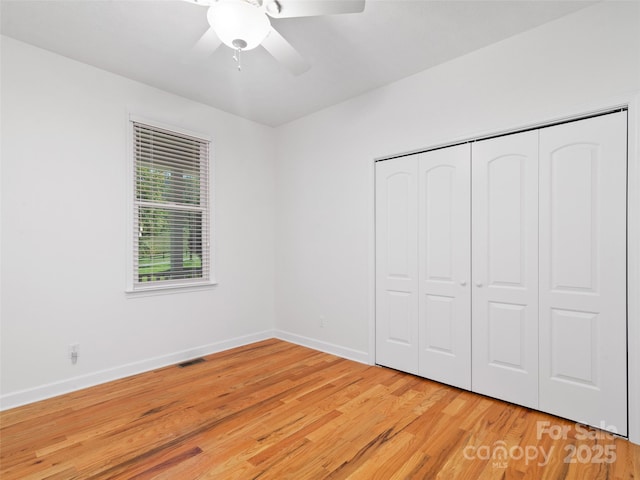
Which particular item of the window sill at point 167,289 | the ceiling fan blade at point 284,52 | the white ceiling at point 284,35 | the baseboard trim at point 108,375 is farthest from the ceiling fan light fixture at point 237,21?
the baseboard trim at point 108,375

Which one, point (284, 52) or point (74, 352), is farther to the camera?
point (74, 352)

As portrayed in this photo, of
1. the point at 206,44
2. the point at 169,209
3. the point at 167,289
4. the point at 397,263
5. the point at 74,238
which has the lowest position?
the point at 167,289

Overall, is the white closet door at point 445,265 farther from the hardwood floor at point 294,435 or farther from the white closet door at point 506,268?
the hardwood floor at point 294,435

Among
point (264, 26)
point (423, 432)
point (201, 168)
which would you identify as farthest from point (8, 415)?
point (264, 26)

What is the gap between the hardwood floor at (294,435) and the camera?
Result: 6.04 ft

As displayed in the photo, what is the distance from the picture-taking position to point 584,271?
229 cm

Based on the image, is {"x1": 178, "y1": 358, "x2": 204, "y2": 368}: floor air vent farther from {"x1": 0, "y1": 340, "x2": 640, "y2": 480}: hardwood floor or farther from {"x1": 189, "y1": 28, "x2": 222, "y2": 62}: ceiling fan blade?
{"x1": 189, "y1": 28, "x2": 222, "y2": 62}: ceiling fan blade

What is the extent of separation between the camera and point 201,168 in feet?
12.5

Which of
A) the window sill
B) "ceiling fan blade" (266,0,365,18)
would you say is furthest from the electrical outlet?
A: "ceiling fan blade" (266,0,365,18)

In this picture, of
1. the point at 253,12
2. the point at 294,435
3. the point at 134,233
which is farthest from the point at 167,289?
the point at 253,12

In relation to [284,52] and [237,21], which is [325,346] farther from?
[237,21]

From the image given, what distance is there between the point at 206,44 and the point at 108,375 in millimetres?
2908

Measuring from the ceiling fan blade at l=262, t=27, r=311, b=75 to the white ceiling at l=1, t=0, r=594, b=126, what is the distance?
1.29 feet

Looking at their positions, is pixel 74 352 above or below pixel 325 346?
above
